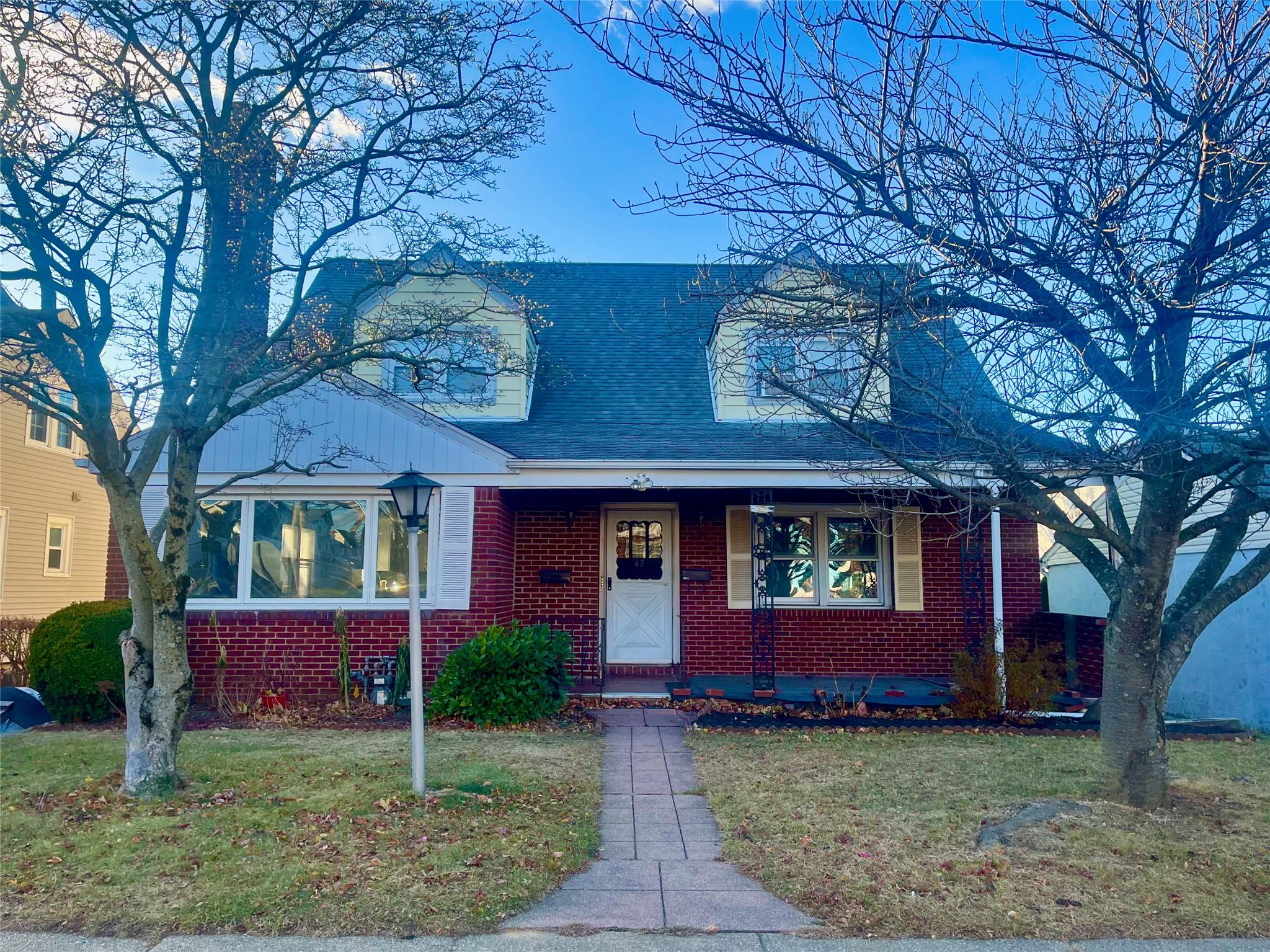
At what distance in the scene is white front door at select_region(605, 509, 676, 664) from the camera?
456 inches

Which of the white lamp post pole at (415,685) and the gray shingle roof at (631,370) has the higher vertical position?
the gray shingle roof at (631,370)

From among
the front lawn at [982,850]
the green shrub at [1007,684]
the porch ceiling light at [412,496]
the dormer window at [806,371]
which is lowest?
the front lawn at [982,850]

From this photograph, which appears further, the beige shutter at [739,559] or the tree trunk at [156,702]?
the beige shutter at [739,559]

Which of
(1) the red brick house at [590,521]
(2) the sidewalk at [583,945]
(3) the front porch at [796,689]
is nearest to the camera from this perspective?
(2) the sidewalk at [583,945]

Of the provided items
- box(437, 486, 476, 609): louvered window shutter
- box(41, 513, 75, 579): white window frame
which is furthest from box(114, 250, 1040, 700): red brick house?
box(41, 513, 75, 579): white window frame

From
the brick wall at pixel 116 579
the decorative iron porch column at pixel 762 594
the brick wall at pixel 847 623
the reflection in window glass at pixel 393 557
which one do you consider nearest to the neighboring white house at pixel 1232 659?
the brick wall at pixel 847 623

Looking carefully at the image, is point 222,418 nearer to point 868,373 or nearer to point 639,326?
point 868,373

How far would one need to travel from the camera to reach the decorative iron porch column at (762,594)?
32.8 feet

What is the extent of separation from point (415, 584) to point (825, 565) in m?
6.81

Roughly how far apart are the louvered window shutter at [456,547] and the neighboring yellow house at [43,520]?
33.0ft

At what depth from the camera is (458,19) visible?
7.43 m

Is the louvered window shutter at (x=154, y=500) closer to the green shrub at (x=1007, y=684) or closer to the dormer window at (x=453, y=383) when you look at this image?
the dormer window at (x=453, y=383)

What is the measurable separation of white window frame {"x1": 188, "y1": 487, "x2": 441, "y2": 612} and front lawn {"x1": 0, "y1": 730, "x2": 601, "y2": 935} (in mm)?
2331

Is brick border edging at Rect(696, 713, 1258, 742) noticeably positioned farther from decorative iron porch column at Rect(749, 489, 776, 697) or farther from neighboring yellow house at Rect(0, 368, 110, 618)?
neighboring yellow house at Rect(0, 368, 110, 618)
